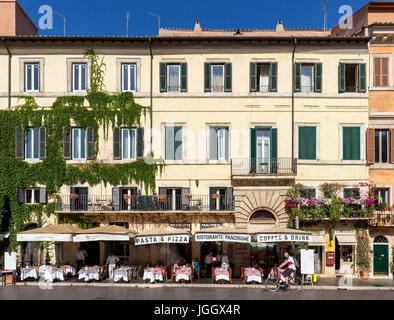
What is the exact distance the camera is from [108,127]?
2306cm

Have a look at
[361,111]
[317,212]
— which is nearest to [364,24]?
[361,111]

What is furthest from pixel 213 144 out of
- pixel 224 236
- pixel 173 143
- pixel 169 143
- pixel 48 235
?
pixel 48 235

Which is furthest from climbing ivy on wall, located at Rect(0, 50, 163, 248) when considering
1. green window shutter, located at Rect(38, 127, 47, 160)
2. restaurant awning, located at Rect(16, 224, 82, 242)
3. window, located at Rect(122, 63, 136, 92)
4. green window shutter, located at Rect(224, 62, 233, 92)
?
green window shutter, located at Rect(224, 62, 233, 92)

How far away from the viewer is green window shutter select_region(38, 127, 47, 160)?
22781mm

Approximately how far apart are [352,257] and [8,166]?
63.6 ft

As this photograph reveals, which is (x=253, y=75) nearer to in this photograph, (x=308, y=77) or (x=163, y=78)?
(x=308, y=77)

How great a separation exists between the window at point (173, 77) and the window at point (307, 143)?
6916 mm

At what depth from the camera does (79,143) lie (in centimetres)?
2314

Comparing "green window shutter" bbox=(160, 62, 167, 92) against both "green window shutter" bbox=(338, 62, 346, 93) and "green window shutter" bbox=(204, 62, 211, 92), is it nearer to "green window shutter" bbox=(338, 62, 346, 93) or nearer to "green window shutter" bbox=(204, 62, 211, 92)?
"green window shutter" bbox=(204, 62, 211, 92)

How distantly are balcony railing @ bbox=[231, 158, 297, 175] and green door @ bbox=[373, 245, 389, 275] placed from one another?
629 cm

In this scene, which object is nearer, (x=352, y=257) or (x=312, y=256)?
(x=312, y=256)

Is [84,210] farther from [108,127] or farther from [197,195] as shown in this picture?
[197,195]

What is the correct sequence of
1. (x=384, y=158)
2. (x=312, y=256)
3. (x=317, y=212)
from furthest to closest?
(x=384, y=158) → (x=317, y=212) → (x=312, y=256)

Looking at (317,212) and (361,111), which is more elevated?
(361,111)
